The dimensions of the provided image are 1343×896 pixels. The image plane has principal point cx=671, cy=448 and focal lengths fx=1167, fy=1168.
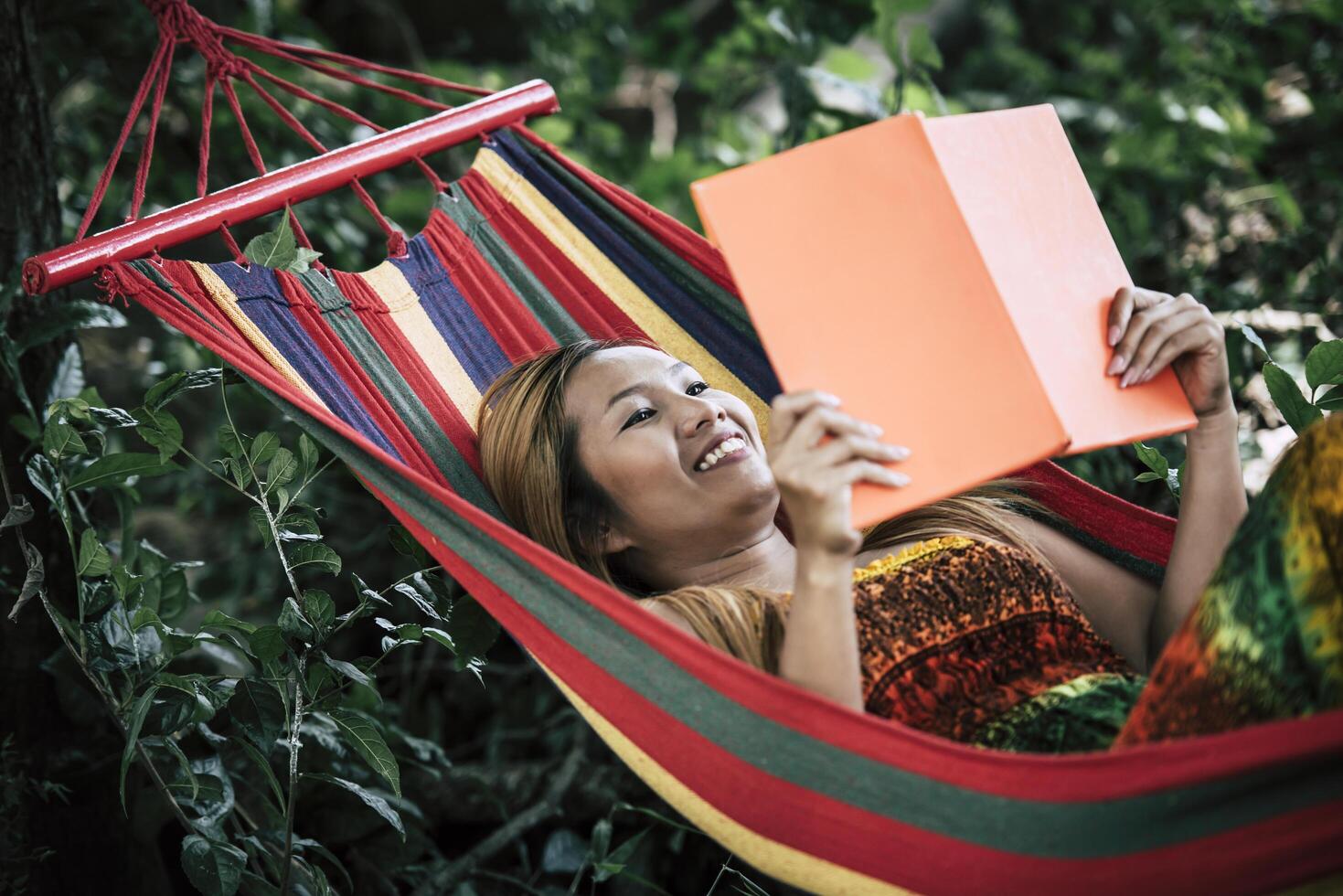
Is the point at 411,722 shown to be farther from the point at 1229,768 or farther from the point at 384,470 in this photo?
the point at 1229,768

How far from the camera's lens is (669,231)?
1.88 metres

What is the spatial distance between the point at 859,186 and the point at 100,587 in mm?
1112

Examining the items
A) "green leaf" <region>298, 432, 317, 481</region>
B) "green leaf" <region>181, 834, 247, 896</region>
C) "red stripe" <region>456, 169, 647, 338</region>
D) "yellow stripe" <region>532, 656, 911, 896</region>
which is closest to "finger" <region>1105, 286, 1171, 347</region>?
"yellow stripe" <region>532, 656, 911, 896</region>

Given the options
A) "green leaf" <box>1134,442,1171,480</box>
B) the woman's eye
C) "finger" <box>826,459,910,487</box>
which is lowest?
"green leaf" <box>1134,442,1171,480</box>

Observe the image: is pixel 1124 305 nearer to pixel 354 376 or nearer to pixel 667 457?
pixel 667 457

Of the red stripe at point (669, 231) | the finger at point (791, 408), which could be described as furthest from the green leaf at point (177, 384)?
the finger at point (791, 408)

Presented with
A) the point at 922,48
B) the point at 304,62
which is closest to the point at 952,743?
the point at 304,62

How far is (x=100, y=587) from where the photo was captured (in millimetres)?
1556

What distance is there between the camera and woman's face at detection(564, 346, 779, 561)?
1.53 meters

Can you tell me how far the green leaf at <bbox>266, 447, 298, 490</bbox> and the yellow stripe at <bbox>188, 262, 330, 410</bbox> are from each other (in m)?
0.09

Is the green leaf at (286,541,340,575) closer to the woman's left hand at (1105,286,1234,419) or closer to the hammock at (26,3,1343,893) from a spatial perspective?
the hammock at (26,3,1343,893)

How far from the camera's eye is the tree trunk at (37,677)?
1.69 m

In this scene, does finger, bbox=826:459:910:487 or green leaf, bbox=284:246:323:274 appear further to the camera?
green leaf, bbox=284:246:323:274

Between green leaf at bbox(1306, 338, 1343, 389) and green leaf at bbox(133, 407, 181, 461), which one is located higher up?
green leaf at bbox(1306, 338, 1343, 389)
